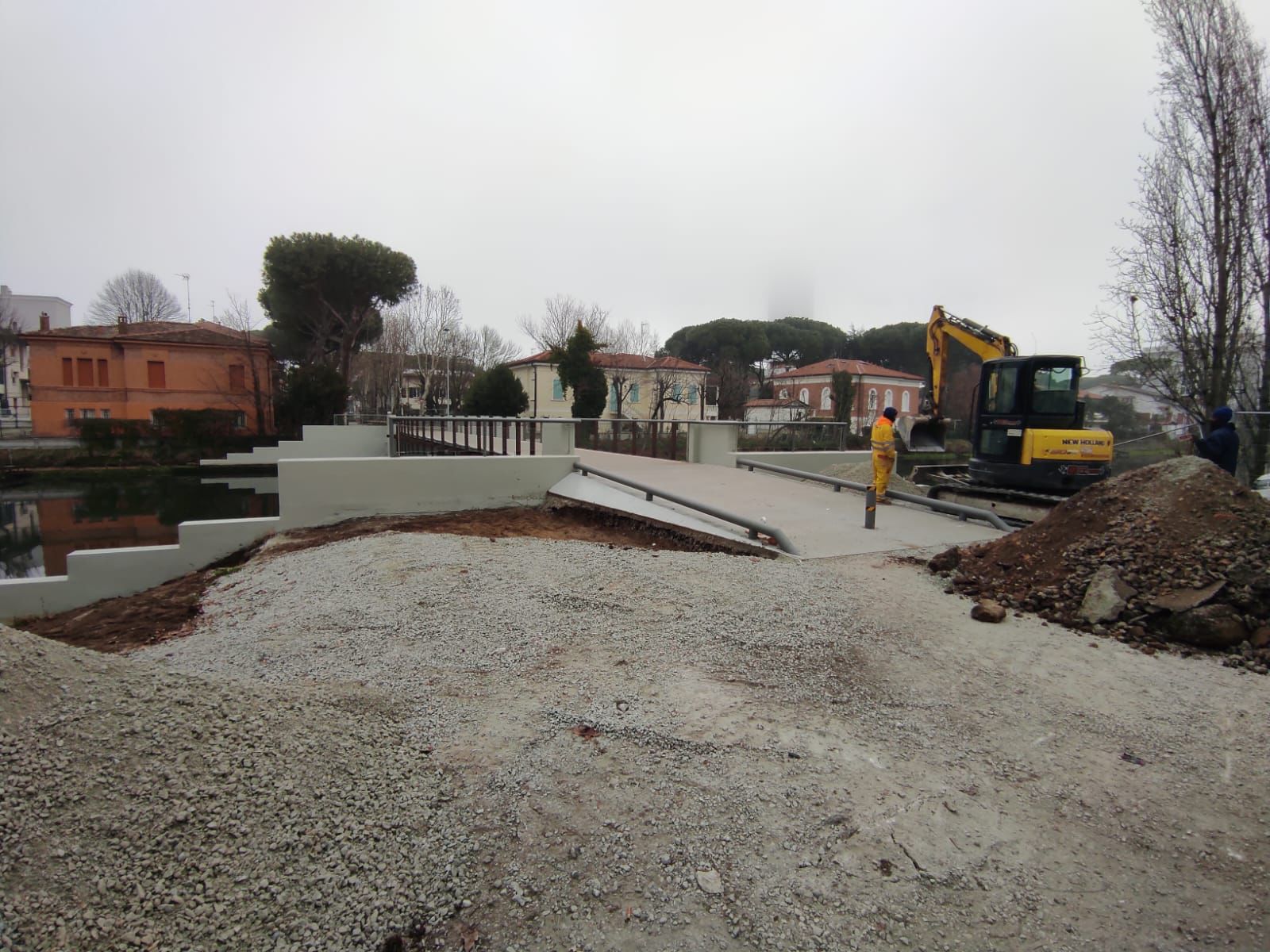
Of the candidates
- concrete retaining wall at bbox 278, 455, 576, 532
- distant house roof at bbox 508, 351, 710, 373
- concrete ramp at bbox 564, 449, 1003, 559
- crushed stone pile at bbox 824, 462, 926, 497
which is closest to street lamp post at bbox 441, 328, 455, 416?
distant house roof at bbox 508, 351, 710, 373

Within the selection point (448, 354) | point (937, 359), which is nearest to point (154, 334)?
point (448, 354)

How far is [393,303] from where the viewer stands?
Result: 4053 centimetres

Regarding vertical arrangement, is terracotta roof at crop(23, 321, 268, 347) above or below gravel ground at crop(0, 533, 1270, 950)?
above

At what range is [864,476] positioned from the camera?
13.1 meters

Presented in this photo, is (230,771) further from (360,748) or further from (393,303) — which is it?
(393,303)

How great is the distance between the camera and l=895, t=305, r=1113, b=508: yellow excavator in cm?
1051

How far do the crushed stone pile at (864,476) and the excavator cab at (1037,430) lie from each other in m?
1.21

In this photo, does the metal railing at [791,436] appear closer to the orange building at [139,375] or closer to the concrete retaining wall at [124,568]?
the concrete retaining wall at [124,568]

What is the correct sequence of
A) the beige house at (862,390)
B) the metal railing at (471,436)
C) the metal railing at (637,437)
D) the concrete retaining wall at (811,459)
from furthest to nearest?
the beige house at (862,390), the metal railing at (637,437), the concrete retaining wall at (811,459), the metal railing at (471,436)

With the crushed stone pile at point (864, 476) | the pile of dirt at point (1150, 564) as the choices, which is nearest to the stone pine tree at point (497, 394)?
the crushed stone pile at point (864, 476)

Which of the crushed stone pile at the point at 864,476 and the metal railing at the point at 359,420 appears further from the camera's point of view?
the metal railing at the point at 359,420

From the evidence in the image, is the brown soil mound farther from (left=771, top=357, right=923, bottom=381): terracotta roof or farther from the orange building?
(left=771, top=357, right=923, bottom=381): terracotta roof

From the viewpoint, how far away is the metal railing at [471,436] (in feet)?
46.3

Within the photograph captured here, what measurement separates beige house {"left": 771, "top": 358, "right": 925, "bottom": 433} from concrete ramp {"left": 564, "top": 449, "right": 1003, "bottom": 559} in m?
38.7
